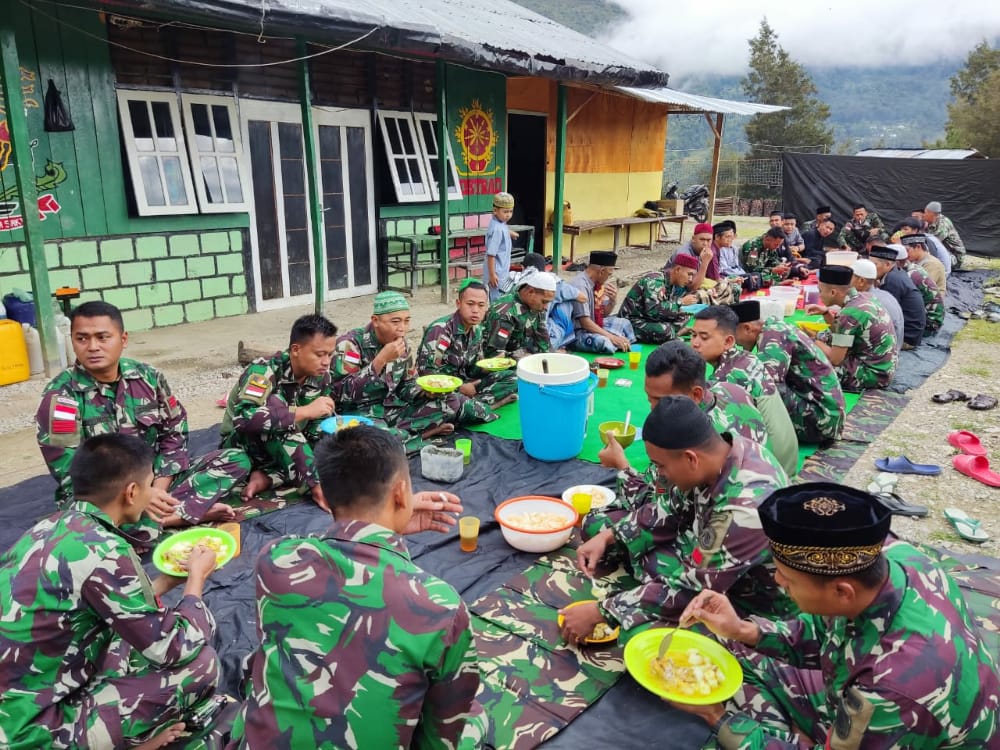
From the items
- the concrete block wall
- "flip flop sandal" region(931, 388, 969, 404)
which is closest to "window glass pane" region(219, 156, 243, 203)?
the concrete block wall

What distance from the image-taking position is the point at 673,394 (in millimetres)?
3131

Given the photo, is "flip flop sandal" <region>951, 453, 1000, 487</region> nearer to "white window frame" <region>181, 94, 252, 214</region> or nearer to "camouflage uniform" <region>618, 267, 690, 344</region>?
"camouflage uniform" <region>618, 267, 690, 344</region>

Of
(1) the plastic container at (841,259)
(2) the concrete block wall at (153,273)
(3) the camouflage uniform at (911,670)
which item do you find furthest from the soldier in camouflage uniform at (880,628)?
(1) the plastic container at (841,259)

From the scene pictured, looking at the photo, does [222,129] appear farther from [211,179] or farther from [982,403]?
[982,403]

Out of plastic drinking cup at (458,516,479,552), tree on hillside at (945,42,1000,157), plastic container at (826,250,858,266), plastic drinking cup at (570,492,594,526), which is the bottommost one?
plastic drinking cup at (458,516,479,552)

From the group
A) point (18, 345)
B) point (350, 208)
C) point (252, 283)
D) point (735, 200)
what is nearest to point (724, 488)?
point (18, 345)

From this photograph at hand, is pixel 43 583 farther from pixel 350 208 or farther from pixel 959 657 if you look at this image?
pixel 350 208

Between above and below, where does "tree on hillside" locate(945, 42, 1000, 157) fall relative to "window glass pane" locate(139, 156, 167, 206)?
above

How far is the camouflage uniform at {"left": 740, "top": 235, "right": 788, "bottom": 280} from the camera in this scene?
10.9 meters

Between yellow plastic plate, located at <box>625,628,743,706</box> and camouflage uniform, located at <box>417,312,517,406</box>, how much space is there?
3.06m

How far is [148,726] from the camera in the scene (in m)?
2.13

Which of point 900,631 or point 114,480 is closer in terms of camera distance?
point 900,631

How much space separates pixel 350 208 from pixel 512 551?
731 centimetres

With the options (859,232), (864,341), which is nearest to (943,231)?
(859,232)
